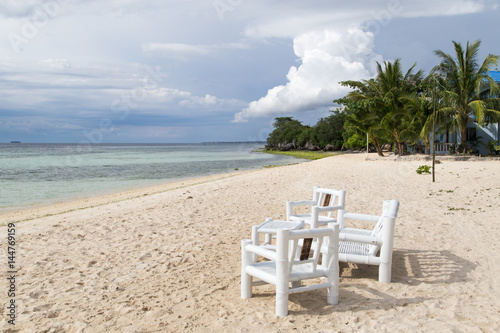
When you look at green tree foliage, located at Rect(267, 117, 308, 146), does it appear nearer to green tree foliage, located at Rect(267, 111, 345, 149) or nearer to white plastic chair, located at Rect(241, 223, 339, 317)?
green tree foliage, located at Rect(267, 111, 345, 149)

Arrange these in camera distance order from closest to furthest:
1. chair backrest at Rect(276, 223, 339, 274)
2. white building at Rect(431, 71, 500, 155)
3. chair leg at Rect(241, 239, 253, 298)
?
chair backrest at Rect(276, 223, 339, 274), chair leg at Rect(241, 239, 253, 298), white building at Rect(431, 71, 500, 155)

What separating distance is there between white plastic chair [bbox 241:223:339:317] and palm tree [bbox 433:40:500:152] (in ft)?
67.4

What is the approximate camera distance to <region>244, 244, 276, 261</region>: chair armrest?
3389mm

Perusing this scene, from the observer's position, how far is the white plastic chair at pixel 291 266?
10.7 ft

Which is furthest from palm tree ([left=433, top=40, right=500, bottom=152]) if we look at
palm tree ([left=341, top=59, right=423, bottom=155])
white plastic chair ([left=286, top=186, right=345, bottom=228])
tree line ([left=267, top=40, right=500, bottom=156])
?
white plastic chair ([left=286, top=186, right=345, bottom=228])

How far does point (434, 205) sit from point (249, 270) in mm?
6927

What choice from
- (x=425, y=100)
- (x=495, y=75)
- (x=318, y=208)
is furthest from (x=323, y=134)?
(x=318, y=208)

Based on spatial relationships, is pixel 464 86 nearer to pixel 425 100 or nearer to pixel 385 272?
pixel 425 100

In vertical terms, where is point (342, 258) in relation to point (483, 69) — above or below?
below

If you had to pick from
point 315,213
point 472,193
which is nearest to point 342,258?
point 315,213

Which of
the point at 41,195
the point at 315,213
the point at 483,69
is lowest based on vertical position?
the point at 41,195

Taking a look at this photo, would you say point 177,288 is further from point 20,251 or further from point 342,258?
point 20,251

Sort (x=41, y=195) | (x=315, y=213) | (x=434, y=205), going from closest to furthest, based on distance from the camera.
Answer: (x=315, y=213), (x=434, y=205), (x=41, y=195)

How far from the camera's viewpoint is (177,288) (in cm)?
407
